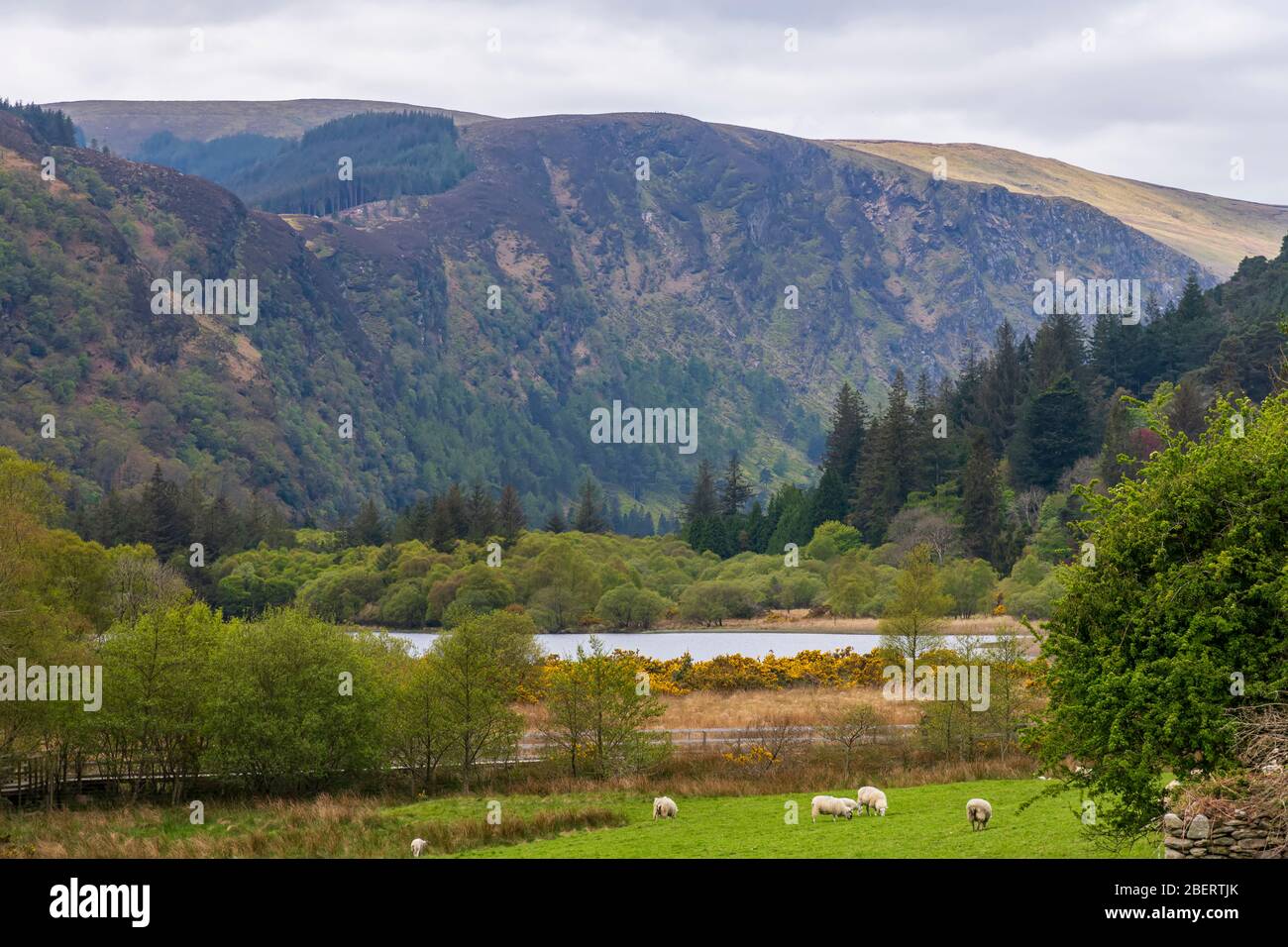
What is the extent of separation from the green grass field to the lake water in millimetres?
49276

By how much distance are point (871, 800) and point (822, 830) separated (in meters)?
3.91

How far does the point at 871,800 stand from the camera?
4316 cm

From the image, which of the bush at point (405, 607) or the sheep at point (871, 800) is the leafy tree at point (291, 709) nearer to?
the sheep at point (871, 800)

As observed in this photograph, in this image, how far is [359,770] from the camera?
57.1m

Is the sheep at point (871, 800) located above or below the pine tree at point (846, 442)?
below

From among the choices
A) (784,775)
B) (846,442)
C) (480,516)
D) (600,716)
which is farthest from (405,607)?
(784,775)

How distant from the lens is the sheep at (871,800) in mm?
42688

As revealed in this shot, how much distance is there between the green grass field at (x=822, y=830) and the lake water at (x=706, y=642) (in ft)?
162

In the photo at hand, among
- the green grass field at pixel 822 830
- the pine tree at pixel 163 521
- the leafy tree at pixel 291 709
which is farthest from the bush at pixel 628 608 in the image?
the green grass field at pixel 822 830

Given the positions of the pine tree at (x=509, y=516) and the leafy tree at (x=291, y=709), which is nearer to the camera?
the leafy tree at (x=291, y=709)

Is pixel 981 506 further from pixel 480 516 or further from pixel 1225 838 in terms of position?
pixel 1225 838

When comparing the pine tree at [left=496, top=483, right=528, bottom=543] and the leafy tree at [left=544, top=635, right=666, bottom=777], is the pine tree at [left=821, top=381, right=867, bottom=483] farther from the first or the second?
the leafy tree at [left=544, top=635, right=666, bottom=777]

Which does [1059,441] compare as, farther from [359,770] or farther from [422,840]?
[422,840]
